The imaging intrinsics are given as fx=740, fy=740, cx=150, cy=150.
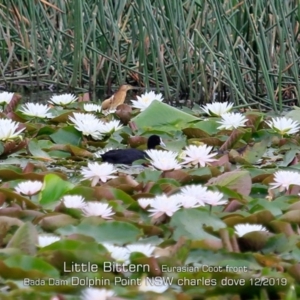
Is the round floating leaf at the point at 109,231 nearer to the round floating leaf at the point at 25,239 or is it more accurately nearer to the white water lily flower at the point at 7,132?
the round floating leaf at the point at 25,239

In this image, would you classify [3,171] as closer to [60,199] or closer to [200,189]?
[60,199]

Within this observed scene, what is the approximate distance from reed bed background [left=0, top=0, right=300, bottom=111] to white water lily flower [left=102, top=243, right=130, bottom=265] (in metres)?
2.03

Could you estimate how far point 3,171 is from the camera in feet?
6.33

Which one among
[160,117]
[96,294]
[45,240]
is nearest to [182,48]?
[160,117]

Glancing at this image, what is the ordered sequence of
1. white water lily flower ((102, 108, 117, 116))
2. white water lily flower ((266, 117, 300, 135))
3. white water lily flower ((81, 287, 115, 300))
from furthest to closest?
white water lily flower ((102, 108, 117, 116))
white water lily flower ((266, 117, 300, 135))
white water lily flower ((81, 287, 115, 300))

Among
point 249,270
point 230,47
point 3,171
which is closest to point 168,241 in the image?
point 249,270

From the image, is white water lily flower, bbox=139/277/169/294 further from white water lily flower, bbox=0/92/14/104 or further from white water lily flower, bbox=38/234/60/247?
white water lily flower, bbox=0/92/14/104

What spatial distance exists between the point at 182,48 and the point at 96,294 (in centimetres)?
285

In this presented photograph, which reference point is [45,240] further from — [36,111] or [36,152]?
[36,111]

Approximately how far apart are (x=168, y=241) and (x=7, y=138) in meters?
1.05

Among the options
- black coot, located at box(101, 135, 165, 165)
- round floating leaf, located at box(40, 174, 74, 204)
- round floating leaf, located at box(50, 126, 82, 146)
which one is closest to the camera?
round floating leaf, located at box(40, 174, 74, 204)

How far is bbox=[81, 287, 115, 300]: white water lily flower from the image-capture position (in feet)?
3.67

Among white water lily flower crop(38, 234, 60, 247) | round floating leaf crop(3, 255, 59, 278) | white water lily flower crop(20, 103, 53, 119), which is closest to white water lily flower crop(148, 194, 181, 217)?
white water lily flower crop(38, 234, 60, 247)

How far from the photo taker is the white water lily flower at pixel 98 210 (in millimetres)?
1571
